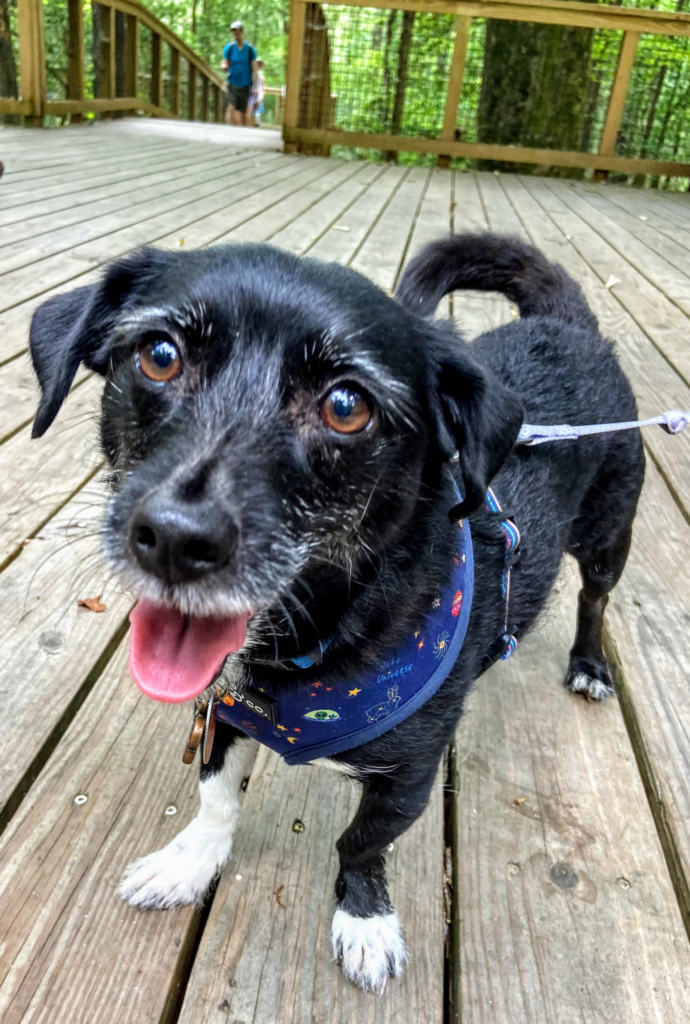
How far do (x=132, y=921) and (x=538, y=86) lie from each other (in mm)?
10828

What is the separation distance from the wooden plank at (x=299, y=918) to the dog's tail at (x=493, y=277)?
4.51ft

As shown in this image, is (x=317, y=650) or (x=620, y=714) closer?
(x=317, y=650)

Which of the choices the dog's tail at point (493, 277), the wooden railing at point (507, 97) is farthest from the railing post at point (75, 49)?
the dog's tail at point (493, 277)

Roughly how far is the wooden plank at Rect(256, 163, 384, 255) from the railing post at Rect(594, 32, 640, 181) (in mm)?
3168

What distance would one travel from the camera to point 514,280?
7.61ft

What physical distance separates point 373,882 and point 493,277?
1.73 m

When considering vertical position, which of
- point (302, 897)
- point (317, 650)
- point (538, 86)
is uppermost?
point (538, 86)

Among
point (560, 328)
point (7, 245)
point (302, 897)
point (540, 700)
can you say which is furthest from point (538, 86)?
point (302, 897)

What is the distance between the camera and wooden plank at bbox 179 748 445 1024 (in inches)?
53.2

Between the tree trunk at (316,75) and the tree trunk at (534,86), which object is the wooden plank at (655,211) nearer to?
the tree trunk at (534,86)

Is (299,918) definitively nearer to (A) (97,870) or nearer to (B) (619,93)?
(A) (97,870)

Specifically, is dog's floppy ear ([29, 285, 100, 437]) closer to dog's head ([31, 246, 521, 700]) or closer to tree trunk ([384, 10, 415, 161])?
dog's head ([31, 246, 521, 700])

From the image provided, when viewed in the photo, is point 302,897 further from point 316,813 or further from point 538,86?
point 538,86

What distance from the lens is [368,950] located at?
1365mm
